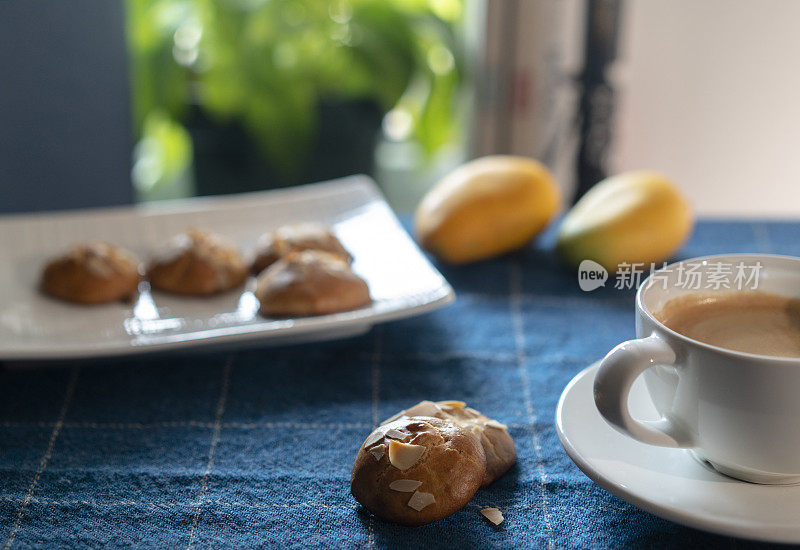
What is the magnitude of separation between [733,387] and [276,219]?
0.63 m

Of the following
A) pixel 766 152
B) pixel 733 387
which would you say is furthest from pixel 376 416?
pixel 766 152

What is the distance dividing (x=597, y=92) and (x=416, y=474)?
1.01 meters

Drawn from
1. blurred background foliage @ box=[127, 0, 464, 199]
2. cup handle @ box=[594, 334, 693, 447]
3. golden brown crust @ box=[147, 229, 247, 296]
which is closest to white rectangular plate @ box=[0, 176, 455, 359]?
golden brown crust @ box=[147, 229, 247, 296]

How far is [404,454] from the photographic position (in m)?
0.49

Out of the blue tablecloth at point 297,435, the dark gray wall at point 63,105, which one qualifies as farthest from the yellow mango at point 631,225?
the dark gray wall at point 63,105

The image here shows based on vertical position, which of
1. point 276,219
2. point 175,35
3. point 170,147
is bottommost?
point 170,147

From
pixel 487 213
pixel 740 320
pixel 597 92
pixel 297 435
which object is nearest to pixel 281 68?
pixel 597 92

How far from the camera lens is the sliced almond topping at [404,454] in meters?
0.49

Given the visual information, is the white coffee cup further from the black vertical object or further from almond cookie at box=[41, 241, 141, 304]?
the black vertical object

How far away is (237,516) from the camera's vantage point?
1.69 ft

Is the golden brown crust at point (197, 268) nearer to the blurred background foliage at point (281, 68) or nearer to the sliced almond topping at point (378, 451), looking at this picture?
the sliced almond topping at point (378, 451)

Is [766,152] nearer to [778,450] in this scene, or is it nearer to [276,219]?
[276,219]

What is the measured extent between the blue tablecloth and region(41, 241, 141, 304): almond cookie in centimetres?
9

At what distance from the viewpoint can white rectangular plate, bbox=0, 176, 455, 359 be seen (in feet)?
2.27
